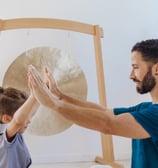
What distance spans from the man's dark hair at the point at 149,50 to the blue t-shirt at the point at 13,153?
1.85ft

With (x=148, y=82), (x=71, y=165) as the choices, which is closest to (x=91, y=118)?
(x=148, y=82)

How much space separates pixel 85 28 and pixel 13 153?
5.13ft

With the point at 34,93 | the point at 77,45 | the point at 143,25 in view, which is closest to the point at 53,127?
the point at 77,45

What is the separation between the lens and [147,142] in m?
1.16

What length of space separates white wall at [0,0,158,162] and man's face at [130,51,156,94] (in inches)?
63.4

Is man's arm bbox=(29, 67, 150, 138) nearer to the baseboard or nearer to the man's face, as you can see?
the man's face

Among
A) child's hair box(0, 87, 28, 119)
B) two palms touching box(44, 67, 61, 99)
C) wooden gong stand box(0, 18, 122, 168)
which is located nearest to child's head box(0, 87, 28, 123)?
child's hair box(0, 87, 28, 119)

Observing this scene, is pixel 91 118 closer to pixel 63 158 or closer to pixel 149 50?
pixel 149 50

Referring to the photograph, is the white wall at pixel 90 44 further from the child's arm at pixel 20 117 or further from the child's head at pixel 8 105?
the child's arm at pixel 20 117

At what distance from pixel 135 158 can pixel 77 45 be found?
5.65 ft

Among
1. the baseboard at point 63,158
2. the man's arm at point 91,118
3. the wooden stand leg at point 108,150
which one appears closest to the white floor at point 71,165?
the baseboard at point 63,158

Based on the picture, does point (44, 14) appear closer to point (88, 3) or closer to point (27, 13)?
point (27, 13)

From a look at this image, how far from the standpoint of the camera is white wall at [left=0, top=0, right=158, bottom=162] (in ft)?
8.93

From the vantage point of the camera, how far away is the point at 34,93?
41.3 inches
